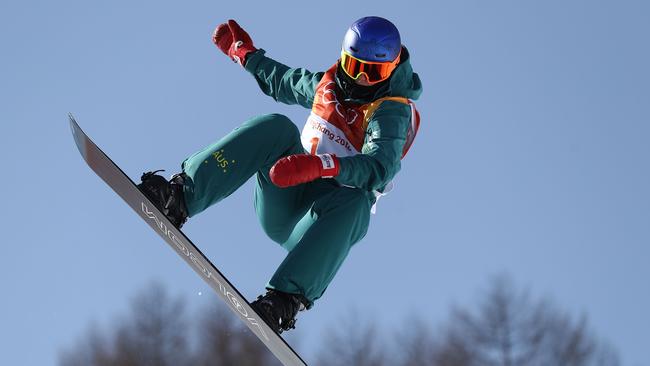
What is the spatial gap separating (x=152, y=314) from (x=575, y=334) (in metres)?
6.85

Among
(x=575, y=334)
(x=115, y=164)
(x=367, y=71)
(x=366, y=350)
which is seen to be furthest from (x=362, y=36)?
(x=575, y=334)

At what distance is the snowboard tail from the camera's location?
21.9ft

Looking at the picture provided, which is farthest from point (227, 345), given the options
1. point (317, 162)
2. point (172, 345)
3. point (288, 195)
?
point (317, 162)

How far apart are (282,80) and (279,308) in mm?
1604

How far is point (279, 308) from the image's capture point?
22.4 feet

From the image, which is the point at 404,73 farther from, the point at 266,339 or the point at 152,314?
the point at 152,314

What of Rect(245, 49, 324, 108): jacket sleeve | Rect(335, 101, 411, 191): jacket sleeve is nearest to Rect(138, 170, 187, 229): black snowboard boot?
Rect(335, 101, 411, 191): jacket sleeve

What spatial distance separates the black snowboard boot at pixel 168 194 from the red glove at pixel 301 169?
0.74 metres

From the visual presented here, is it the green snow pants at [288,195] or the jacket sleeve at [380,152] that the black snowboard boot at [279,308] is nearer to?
the green snow pants at [288,195]

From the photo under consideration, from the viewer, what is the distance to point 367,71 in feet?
23.8

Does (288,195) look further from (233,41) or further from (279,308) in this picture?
(233,41)

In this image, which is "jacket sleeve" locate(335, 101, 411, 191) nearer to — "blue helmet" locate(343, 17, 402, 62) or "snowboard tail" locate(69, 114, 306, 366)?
"blue helmet" locate(343, 17, 402, 62)

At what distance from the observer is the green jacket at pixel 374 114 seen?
6.90 m

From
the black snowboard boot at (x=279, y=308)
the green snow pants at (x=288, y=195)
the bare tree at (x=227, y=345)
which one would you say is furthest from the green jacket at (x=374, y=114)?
the bare tree at (x=227, y=345)
